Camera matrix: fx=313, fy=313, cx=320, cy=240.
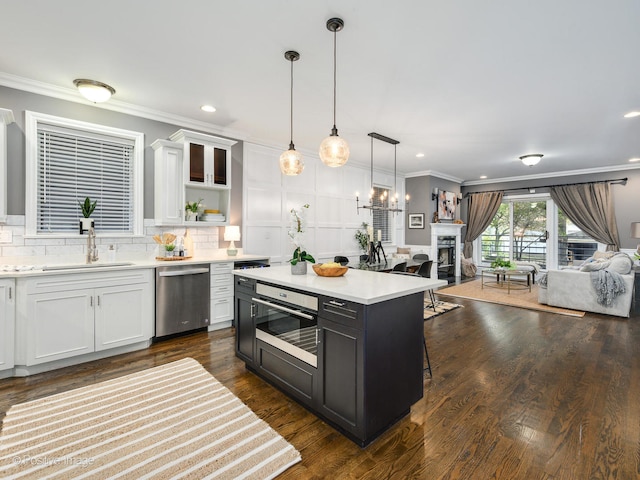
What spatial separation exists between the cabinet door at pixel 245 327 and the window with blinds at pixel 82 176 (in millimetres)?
1982

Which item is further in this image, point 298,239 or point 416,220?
point 416,220

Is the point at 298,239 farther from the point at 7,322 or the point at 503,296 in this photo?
the point at 503,296

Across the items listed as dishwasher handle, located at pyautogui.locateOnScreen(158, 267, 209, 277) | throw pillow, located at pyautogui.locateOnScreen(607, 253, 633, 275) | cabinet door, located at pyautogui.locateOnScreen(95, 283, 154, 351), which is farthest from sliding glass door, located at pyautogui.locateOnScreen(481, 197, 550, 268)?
cabinet door, located at pyautogui.locateOnScreen(95, 283, 154, 351)

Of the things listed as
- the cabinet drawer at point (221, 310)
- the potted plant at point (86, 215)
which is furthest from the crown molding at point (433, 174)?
the potted plant at point (86, 215)

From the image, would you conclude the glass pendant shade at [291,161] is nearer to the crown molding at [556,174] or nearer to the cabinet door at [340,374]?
the cabinet door at [340,374]

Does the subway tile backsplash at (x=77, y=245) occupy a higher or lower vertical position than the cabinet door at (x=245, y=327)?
higher

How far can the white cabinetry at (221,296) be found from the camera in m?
3.98

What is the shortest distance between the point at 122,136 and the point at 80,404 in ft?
9.67

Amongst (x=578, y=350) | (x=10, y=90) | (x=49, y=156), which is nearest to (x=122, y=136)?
(x=49, y=156)

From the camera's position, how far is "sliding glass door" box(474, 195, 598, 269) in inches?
313

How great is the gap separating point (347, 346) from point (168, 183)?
322 cm

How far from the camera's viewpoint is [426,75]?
9.95 ft

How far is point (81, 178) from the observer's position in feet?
11.9

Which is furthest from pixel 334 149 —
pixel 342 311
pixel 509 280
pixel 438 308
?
pixel 509 280
